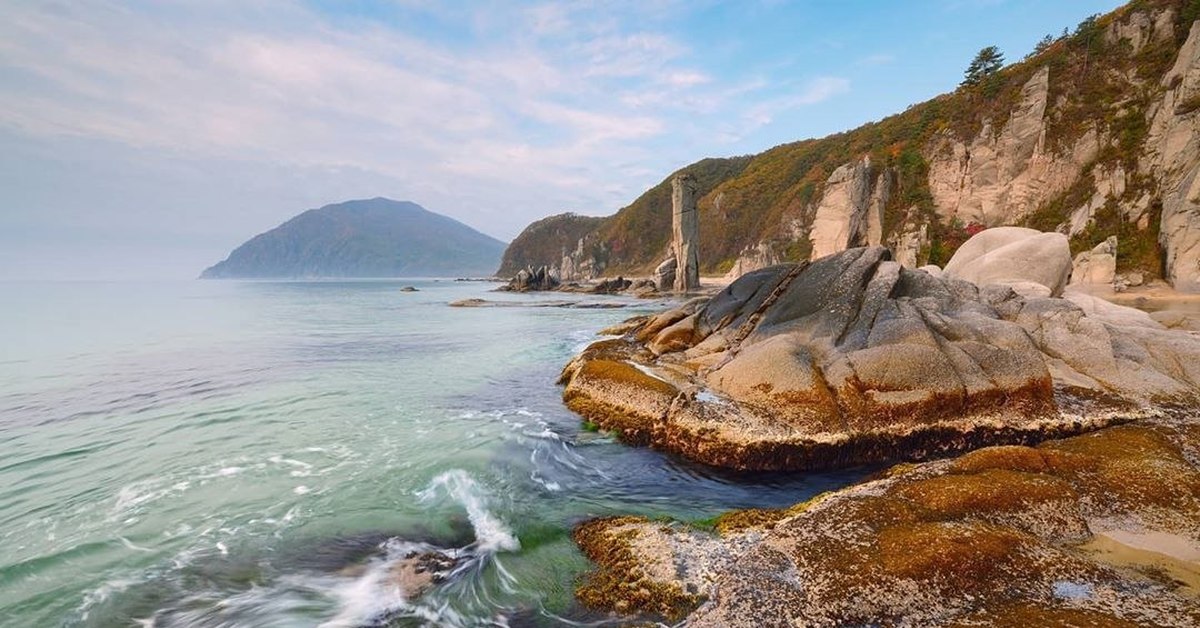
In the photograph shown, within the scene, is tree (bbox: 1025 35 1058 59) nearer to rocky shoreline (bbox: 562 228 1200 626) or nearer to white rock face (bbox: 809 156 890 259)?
white rock face (bbox: 809 156 890 259)

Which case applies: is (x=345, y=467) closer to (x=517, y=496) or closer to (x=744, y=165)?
(x=517, y=496)

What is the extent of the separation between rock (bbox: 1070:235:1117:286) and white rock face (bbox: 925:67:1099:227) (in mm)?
10653

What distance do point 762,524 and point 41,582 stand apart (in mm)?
10961

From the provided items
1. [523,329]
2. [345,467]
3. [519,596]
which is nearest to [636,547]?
[519,596]

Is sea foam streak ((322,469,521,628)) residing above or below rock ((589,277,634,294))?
below

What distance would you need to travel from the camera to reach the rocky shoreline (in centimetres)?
572

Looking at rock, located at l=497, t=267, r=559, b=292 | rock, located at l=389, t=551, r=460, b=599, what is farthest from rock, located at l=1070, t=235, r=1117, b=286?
rock, located at l=497, t=267, r=559, b=292

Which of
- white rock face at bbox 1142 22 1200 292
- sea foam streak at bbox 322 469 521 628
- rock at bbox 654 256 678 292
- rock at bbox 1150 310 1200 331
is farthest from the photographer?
rock at bbox 654 256 678 292

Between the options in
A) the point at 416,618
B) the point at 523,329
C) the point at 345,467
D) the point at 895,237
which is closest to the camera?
the point at 416,618

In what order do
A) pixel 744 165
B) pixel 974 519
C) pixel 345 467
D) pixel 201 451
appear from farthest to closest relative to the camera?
pixel 744 165, pixel 201 451, pixel 345 467, pixel 974 519

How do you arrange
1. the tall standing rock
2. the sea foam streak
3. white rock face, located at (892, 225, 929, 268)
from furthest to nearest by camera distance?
the tall standing rock, white rock face, located at (892, 225, 929, 268), the sea foam streak

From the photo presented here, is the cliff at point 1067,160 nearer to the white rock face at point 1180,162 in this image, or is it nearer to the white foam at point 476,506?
the white rock face at point 1180,162

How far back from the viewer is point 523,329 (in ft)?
128

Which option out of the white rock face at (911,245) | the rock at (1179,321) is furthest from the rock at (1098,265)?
the rock at (1179,321)
